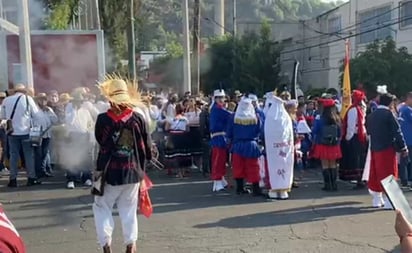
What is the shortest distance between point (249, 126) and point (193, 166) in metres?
3.99

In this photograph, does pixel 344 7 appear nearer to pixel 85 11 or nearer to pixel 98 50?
pixel 85 11

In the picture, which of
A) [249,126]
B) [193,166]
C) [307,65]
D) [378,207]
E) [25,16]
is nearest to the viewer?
[378,207]

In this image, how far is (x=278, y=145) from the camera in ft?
33.1

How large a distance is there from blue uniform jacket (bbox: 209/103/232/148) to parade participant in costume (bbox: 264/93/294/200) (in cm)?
110

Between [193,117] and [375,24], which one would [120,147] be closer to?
[193,117]

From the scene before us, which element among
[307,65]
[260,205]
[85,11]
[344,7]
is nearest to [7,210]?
[260,205]

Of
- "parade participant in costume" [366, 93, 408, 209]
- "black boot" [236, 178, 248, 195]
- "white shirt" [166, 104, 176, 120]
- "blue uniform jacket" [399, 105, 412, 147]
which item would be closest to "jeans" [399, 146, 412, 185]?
"blue uniform jacket" [399, 105, 412, 147]

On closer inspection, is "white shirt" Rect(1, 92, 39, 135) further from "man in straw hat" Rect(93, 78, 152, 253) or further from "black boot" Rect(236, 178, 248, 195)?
"man in straw hat" Rect(93, 78, 152, 253)

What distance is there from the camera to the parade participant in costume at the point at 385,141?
9000 millimetres

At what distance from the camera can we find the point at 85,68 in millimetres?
16531

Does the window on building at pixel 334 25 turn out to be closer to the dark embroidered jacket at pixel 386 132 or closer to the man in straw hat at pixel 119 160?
the dark embroidered jacket at pixel 386 132

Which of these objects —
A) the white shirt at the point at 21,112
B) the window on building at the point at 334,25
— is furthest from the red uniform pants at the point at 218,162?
the window on building at the point at 334,25

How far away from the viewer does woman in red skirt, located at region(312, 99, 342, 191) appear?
35.1 feet

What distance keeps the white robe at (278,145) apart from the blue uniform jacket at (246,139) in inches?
10.7
